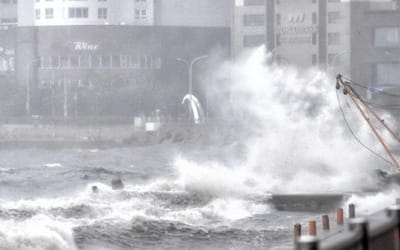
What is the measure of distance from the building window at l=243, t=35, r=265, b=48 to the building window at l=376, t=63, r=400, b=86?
1164cm

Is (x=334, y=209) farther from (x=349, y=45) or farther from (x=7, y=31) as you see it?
(x=7, y=31)

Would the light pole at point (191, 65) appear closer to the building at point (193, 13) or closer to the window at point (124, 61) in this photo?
the window at point (124, 61)

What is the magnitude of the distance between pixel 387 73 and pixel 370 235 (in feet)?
221

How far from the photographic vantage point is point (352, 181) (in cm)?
4266

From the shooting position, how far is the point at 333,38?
85.8 meters

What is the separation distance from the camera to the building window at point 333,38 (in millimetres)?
85150

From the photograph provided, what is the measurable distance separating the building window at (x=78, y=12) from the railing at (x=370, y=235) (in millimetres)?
84403

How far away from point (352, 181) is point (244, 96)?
1136 inches

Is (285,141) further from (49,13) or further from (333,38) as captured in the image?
(49,13)

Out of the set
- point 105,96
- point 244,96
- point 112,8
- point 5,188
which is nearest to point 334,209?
point 5,188

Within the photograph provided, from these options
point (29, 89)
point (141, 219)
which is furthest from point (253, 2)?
point (141, 219)

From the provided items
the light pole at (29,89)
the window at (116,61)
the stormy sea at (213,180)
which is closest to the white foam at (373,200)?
the stormy sea at (213,180)

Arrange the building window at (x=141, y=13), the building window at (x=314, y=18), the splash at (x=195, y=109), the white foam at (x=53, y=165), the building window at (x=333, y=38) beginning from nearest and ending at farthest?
the white foam at (x=53, y=165) → the building window at (x=333, y=38) → the splash at (x=195, y=109) → the building window at (x=314, y=18) → the building window at (x=141, y=13)

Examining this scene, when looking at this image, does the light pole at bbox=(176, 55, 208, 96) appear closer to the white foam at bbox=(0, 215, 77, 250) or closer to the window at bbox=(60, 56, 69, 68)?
the window at bbox=(60, 56, 69, 68)
